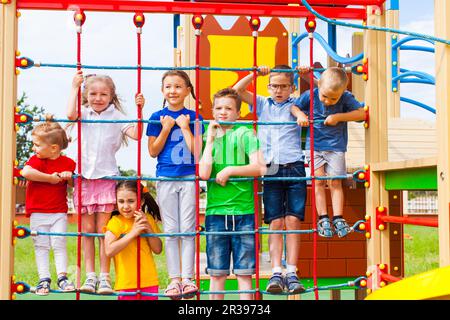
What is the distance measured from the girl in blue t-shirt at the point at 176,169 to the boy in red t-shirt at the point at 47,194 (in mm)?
544

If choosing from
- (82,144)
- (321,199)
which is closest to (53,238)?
(82,144)

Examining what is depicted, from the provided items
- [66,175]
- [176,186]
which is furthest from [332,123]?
[66,175]

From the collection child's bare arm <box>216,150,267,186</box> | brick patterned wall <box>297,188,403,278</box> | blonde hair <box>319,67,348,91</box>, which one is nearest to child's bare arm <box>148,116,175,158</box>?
child's bare arm <box>216,150,267,186</box>

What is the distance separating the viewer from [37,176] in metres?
3.44

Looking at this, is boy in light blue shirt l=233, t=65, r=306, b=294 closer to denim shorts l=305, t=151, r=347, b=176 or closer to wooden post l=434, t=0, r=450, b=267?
denim shorts l=305, t=151, r=347, b=176

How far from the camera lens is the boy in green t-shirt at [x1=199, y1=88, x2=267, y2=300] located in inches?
135

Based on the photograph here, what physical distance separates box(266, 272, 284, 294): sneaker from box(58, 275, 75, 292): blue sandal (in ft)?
3.74

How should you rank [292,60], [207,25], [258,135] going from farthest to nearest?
[292,60] < [207,25] < [258,135]

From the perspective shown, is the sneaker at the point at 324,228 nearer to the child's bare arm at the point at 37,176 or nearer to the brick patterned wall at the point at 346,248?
the brick patterned wall at the point at 346,248

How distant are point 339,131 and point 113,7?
5.07 feet

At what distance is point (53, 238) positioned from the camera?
11.8 ft

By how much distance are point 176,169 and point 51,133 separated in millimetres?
770

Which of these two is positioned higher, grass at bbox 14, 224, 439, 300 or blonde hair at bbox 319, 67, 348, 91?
blonde hair at bbox 319, 67, 348, 91
